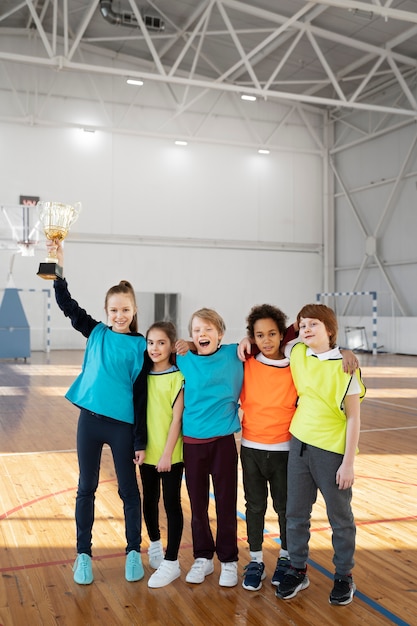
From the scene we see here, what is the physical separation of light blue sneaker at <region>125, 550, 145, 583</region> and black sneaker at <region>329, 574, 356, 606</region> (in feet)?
3.07

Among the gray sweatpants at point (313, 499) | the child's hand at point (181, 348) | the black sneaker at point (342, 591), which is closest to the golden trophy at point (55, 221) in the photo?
the child's hand at point (181, 348)

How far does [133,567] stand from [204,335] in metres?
1.20

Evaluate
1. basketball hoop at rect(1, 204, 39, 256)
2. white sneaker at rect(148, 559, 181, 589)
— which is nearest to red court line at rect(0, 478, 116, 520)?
white sneaker at rect(148, 559, 181, 589)

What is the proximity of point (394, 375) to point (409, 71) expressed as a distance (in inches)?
422

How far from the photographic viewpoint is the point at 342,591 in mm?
2889

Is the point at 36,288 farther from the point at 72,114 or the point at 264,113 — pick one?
the point at 264,113

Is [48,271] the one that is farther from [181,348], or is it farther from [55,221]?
[181,348]

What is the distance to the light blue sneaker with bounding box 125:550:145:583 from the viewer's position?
313 centimetres

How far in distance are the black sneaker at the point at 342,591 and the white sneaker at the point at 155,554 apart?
2.98 feet

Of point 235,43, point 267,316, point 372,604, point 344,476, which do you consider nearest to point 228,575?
point 372,604

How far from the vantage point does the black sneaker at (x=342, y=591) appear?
287 cm

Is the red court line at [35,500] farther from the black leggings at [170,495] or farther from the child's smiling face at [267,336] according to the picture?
the child's smiling face at [267,336]

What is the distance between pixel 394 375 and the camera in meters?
13.9

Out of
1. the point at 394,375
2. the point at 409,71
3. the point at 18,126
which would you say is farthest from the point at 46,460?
the point at 409,71
